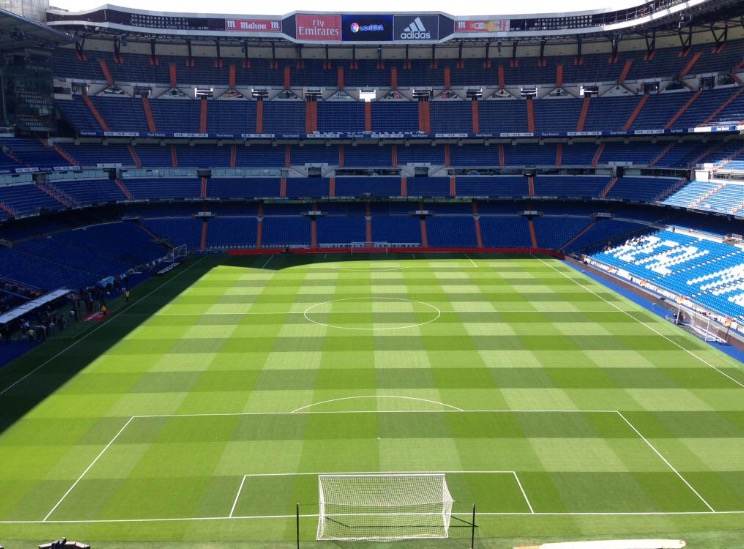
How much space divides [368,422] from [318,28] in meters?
54.3

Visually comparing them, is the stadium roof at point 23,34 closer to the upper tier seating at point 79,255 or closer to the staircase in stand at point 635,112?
the upper tier seating at point 79,255

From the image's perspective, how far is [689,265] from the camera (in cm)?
4300

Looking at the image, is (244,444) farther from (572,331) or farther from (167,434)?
(572,331)

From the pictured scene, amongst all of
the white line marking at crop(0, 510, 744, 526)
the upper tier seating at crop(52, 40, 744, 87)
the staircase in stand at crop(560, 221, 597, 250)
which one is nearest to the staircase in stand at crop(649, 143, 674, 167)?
the staircase in stand at crop(560, 221, 597, 250)

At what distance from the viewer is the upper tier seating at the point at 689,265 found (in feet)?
120

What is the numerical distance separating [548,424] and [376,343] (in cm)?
Result: 1118

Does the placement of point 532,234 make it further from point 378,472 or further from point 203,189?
point 378,472

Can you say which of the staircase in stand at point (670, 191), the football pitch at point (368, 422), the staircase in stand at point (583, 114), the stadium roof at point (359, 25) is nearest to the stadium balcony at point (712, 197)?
the staircase in stand at point (670, 191)

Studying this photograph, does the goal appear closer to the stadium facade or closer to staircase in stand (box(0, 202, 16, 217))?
the stadium facade

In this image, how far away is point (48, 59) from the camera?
5944 cm

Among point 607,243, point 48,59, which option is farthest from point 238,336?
point 48,59

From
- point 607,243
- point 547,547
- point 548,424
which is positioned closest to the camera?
point 547,547

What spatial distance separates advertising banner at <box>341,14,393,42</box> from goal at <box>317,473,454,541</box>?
188 feet

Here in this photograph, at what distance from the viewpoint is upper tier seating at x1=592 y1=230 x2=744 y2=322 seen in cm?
3650
